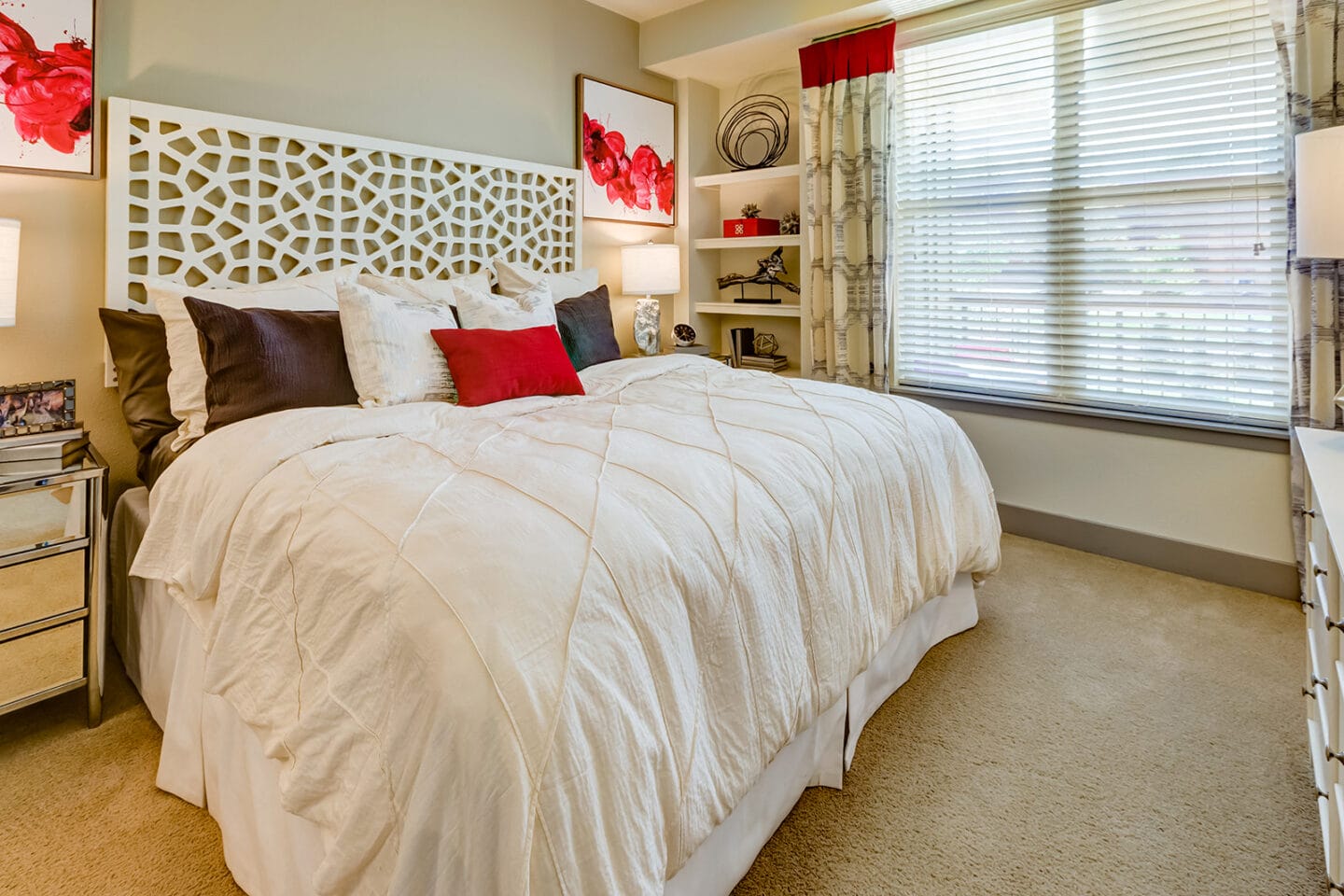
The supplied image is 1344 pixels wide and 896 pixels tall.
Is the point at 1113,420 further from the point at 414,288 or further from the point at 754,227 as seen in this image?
the point at 414,288

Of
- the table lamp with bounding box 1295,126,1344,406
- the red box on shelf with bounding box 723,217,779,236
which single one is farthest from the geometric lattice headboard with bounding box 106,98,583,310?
the table lamp with bounding box 1295,126,1344,406

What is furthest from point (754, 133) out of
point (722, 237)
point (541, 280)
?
point (541, 280)

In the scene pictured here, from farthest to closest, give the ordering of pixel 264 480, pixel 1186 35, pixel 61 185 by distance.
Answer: pixel 1186 35 < pixel 61 185 < pixel 264 480

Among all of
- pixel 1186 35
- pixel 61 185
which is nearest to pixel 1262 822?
pixel 1186 35

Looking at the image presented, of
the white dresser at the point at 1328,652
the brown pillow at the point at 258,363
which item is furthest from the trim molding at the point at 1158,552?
the brown pillow at the point at 258,363

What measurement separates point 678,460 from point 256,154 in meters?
2.06

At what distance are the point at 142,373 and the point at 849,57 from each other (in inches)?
129

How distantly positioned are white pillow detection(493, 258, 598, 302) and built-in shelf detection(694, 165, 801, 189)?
1240mm

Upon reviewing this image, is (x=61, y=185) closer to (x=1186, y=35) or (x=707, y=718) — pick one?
(x=707, y=718)

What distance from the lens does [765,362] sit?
4.12 m

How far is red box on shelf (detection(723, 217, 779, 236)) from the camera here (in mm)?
4078

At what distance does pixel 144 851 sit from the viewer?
146cm

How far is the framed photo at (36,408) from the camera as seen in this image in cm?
179

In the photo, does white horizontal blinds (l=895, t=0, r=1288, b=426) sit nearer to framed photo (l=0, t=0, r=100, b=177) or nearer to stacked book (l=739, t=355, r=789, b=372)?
stacked book (l=739, t=355, r=789, b=372)
